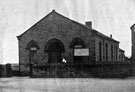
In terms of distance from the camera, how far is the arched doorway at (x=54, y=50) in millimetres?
27884

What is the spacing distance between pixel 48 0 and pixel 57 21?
33.4 ft

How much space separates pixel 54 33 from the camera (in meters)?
28.1

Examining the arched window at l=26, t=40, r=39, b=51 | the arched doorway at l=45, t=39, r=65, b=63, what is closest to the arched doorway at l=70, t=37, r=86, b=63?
the arched doorway at l=45, t=39, r=65, b=63

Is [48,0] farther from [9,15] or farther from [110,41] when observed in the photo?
[110,41]

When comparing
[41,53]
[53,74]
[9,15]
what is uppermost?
[9,15]

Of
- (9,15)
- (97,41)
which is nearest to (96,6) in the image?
(9,15)

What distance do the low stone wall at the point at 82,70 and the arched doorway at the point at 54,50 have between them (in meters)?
6.29

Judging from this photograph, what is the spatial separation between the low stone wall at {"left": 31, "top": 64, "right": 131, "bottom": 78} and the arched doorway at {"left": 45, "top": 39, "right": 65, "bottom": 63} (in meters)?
6.29

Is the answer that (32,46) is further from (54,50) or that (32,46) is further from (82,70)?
(82,70)

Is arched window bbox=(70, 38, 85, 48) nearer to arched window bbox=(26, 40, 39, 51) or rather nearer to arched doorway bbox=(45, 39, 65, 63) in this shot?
arched doorway bbox=(45, 39, 65, 63)

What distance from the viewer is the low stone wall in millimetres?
19922

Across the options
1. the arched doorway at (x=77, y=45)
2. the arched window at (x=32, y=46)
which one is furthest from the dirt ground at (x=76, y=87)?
the arched window at (x=32, y=46)

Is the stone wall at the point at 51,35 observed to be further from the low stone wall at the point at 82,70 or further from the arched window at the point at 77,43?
the low stone wall at the point at 82,70

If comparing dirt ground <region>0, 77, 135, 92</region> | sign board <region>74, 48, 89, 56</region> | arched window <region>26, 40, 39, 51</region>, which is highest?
arched window <region>26, 40, 39, 51</region>
